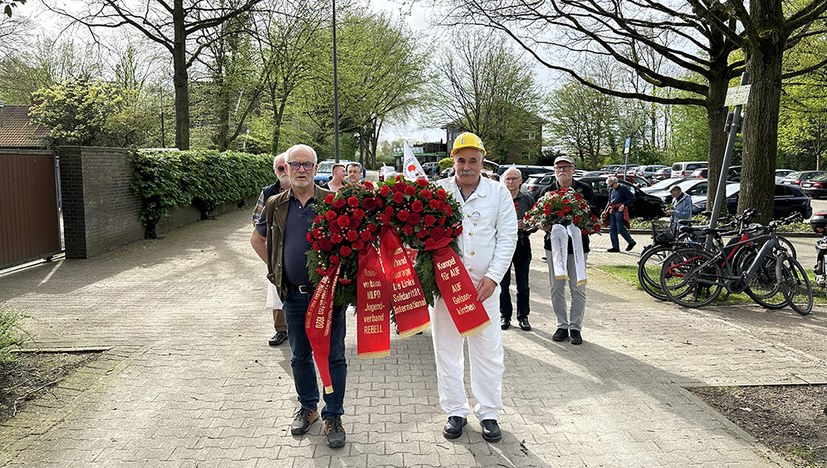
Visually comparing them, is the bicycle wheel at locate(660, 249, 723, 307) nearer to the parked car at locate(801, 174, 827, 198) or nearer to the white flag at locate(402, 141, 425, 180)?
the white flag at locate(402, 141, 425, 180)

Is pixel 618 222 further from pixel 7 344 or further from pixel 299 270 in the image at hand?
pixel 7 344

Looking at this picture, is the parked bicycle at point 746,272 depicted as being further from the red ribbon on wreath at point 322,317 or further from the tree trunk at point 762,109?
the red ribbon on wreath at point 322,317

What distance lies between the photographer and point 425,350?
6059 millimetres

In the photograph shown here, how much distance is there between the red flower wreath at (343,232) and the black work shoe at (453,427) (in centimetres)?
112

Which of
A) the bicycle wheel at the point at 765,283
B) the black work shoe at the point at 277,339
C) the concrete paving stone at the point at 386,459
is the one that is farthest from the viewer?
the bicycle wheel at the point at 765,283

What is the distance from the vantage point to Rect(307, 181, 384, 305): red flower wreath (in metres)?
3.71

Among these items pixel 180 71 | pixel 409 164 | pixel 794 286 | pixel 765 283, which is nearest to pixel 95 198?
pixel 409 164

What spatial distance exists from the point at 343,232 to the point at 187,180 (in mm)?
13738

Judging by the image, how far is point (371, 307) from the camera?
12.9ft

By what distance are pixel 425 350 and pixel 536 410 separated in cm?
173

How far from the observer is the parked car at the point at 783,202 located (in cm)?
1852

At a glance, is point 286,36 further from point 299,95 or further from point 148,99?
point 148,99

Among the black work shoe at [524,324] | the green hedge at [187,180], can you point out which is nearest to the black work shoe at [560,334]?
the black work shoe at [524,324]

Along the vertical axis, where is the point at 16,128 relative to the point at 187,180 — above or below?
Result: above
